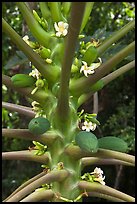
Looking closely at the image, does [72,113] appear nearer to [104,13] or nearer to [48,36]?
[48,36]

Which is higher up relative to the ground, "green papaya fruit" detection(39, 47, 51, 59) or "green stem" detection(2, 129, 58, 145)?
"green papaya fruit" detection(39, 47, 51, 59)

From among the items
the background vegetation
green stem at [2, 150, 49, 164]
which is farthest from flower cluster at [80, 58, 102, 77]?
the background vegetation

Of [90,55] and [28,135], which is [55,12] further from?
[28,135]

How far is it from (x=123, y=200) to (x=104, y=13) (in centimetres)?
332

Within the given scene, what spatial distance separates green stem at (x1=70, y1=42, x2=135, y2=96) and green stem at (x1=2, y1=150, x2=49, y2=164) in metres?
0.17

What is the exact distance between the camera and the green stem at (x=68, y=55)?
632mm

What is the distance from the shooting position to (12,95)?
4.17 meters

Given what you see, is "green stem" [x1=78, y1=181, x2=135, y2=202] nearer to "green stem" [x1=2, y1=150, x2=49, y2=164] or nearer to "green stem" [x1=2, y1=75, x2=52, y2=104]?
"green stem" [x1=2, y1=150, x2=49, y2=164]

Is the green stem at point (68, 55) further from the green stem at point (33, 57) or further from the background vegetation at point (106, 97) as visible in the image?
the background vegetation at point (106, 97)

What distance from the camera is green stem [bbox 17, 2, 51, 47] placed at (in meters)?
1.01

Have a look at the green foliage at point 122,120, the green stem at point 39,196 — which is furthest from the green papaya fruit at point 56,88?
the green foliage at point 122,120

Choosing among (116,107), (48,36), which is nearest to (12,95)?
(116,107)

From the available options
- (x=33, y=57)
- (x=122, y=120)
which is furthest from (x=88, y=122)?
(x=122, y=120)

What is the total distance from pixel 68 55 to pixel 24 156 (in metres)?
0.30
